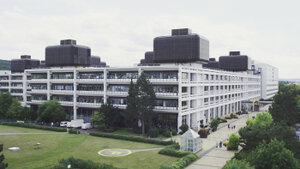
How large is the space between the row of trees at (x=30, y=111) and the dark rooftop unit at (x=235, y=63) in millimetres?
80476

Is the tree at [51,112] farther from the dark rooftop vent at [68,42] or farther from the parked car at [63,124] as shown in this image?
the dark rooftop vent at [68,42]

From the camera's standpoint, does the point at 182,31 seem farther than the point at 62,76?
No

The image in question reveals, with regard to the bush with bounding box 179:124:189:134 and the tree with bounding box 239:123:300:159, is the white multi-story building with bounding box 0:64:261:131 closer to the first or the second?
the bush with bounding box 179:124:189:134

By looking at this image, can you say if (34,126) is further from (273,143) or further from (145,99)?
(273,143)

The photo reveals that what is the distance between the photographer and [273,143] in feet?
108

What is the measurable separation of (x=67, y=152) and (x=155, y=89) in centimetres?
3088

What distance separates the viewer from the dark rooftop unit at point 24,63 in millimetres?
133250

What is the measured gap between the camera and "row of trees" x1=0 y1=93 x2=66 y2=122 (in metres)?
83.9

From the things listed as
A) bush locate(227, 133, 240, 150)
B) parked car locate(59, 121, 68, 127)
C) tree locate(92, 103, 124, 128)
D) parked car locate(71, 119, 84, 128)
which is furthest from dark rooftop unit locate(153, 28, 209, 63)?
parked car locate(59, 121, 68, 127)

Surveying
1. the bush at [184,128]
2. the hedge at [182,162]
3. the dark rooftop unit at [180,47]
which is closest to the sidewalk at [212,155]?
the hedge at [182,162]

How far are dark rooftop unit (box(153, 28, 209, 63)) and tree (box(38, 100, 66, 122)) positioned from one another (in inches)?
1344

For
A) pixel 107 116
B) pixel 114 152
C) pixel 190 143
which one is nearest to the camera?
pixel 190 143

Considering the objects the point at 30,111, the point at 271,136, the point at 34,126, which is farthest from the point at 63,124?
the point at 271,136

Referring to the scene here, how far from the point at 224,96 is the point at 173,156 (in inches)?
2568
